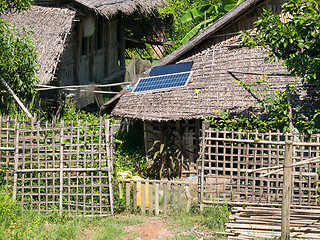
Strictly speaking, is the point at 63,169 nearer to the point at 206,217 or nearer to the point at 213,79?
the point at 206,217

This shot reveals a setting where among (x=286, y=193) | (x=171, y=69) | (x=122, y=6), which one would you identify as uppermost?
(x=122, y=6)

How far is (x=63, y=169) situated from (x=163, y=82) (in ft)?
15.4

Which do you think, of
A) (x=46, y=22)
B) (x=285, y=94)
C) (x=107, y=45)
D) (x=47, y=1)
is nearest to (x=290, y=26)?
(x=285, y=94)

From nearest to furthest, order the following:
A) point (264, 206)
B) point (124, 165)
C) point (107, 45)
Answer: point (264, 206) → point (124, 165) → point (107, 45)

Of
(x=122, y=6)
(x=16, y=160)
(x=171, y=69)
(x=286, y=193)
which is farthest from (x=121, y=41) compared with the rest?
(x=286, y=193)

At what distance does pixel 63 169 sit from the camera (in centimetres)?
942

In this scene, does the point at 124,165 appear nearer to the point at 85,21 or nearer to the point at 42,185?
the point at 42,185

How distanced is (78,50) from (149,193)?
785 cm

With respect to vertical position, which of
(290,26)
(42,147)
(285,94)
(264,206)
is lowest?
(264,206)

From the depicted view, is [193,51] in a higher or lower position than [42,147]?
higher

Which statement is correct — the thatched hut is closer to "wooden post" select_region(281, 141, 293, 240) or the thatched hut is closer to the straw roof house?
the straw roof house

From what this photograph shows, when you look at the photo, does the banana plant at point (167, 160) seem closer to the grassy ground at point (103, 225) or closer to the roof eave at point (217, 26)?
the roof eave at point (217, 26)

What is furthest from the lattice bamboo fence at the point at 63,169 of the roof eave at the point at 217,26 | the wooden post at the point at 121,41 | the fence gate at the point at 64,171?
the wooden post at the point at 121,41

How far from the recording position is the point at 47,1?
1589cm
